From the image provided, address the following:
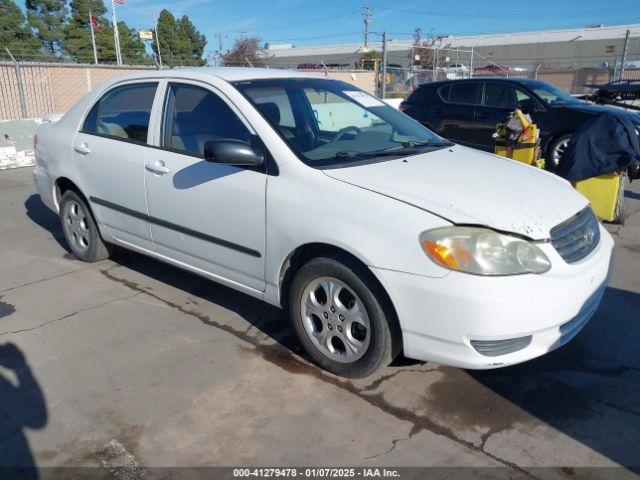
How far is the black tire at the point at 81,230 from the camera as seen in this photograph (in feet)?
15.7

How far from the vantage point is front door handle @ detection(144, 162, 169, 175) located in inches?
148

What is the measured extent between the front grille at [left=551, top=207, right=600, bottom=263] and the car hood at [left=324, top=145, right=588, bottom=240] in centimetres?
5

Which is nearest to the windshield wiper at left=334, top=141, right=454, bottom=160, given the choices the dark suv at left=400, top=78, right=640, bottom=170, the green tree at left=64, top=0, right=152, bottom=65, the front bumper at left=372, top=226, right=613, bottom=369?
the front bumper at left=372, top=226, right=613, bottom=369

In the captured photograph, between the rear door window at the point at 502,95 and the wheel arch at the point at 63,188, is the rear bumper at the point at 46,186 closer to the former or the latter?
the wheel arch at the point at 63,188

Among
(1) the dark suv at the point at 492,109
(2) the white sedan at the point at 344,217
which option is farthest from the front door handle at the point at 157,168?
(1) the dark suv at the point at 492,109

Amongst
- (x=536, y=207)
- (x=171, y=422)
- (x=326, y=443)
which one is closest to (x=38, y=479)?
(x=171, y=422)

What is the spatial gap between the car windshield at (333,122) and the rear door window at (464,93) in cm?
619

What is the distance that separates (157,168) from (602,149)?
472cm

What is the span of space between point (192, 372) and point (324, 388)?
0.81 meters

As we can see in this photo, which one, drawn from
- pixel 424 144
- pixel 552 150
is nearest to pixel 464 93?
pixel 552 150

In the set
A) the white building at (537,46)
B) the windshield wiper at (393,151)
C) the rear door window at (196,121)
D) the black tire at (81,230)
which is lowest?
the black tire at (81,230)

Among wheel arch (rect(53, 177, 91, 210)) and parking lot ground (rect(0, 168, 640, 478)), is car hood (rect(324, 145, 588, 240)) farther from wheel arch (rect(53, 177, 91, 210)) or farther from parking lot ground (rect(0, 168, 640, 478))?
wheel arch (rect(53, 177, 91, 210))

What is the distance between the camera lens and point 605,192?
5.96 meters

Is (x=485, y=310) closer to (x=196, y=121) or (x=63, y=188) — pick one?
(x=196, y=121)
